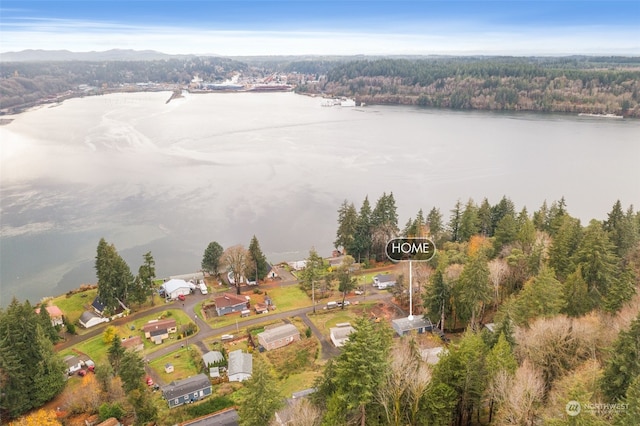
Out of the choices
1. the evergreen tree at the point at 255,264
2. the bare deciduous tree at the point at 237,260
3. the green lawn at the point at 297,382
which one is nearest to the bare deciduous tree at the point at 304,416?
the green lawn at the point at 297,382

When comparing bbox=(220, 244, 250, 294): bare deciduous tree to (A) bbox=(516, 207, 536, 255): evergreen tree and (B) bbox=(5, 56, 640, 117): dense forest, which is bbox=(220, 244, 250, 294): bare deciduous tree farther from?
(B) bbox=(5, 56, 640, 117): dense forest

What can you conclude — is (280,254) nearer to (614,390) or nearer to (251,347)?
(251,347)

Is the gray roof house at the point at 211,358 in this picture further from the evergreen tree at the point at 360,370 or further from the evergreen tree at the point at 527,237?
the evergreen tree at the point at 527,237

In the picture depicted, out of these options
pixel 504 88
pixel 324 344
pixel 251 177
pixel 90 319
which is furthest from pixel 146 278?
pixel 504 88

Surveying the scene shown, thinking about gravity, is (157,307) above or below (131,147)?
below

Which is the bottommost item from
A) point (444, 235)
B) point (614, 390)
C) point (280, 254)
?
point (280, 254)

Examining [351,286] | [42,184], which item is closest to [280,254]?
[351,286]

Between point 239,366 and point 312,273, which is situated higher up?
point 312,273

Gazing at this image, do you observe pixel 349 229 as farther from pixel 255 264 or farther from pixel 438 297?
pixel 438 297
